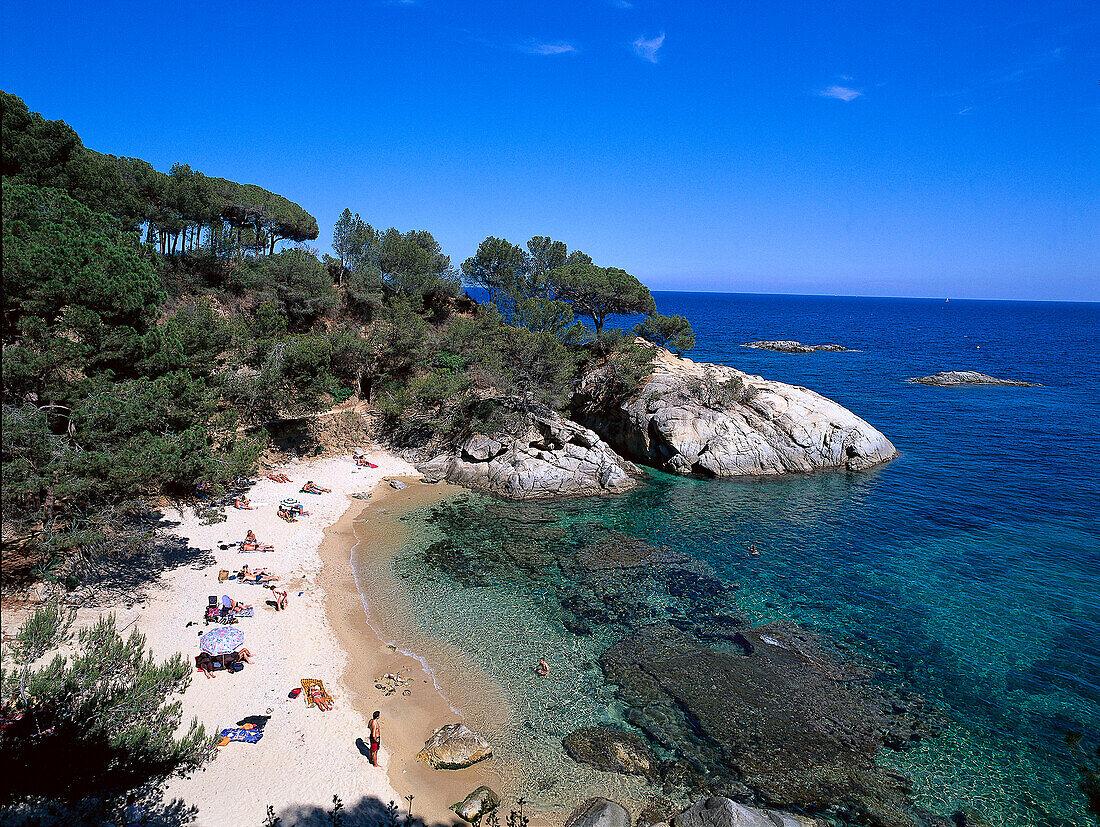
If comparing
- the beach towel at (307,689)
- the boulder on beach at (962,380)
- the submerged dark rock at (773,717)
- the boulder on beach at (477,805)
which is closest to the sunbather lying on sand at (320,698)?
the beach towel at (307,689)

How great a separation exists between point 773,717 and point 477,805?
9921mm

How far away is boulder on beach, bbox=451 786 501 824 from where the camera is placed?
44.1ft

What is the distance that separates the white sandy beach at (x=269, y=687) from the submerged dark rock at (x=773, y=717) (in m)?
8.88

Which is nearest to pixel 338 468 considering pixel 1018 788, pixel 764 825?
pixel 764 825

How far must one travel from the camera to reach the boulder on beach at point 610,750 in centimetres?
1538

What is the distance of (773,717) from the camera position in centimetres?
1727

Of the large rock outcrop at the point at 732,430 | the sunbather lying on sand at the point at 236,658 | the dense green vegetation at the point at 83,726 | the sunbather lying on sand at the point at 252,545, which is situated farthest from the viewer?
the large rock outcrop at the point at 732,430

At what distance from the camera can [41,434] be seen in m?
15.8

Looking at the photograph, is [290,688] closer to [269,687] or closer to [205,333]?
[269,687]

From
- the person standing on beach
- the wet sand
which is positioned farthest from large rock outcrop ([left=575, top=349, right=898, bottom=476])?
the person standing on beach

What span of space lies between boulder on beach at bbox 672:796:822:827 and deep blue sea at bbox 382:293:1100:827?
4057 mm

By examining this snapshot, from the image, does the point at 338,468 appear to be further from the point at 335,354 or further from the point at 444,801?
the point at 444,801

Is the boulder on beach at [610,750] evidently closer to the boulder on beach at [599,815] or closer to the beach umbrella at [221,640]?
the boulder on beach at [599,815]

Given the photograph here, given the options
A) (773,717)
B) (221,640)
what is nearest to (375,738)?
(221,640)
